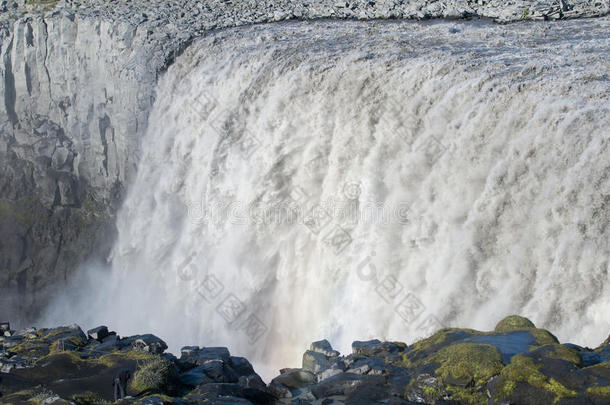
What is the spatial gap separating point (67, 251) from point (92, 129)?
5.11 meters

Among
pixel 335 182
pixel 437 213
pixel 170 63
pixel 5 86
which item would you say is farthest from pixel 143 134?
pixel 437 213

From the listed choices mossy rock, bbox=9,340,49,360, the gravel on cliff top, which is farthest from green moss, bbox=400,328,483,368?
the gravel on cliff top

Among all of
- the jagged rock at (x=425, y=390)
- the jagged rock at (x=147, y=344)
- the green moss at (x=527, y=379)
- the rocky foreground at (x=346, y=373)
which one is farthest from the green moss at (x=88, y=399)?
the green moss at (x=527, y=379)

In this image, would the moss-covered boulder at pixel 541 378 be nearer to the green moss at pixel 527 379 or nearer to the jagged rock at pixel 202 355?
the green moss at pixel 527 379

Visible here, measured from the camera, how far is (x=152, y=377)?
1241 centimetres

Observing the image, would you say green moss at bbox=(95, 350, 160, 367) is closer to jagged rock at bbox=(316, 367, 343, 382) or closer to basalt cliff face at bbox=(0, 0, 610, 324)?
jagged rock at bbox=(316, 367, 343, 382)

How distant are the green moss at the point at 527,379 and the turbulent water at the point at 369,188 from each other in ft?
12.9

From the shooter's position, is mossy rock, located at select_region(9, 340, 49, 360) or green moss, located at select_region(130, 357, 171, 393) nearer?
green moss, located at select_region(130, 357, 171, 393)

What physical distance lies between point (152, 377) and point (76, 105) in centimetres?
2165

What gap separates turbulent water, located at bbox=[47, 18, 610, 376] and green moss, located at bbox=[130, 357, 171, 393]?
6.17 metres

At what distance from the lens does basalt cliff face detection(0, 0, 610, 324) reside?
2889 cm

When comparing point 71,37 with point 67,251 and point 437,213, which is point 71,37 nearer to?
point 67,251

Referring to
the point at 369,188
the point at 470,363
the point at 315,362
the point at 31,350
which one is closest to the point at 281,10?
the point at 369,188

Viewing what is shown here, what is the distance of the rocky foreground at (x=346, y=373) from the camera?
33.8ft
